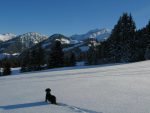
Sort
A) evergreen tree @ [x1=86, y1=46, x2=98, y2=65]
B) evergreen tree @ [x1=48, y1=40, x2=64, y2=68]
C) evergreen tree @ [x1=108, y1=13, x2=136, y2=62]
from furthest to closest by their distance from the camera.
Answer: evergreen tree @ [x1=86, y1=46, x2=98, y2=65]
evergreen tree @ [x1=108, y1=13, x2=136, y2=62]
evergreen tree @ [x1=48, y1=40, x2=64, y2=68]

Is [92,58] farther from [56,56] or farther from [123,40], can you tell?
[56,56]

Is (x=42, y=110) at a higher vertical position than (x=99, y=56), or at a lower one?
lower

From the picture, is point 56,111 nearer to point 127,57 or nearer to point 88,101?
point 88,101

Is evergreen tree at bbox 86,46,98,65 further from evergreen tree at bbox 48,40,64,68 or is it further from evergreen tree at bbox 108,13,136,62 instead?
evergreen tree at bbox 48,40,64,68

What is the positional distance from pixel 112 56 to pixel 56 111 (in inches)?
1847

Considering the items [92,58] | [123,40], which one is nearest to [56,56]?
[123,40]

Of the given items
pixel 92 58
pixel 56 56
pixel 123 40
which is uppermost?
pixel 123 40

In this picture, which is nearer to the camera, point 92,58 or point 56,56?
point 56,56

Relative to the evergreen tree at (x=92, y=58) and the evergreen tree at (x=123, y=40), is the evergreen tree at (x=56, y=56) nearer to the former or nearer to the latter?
the evergreen tree at (x=123, y=40)

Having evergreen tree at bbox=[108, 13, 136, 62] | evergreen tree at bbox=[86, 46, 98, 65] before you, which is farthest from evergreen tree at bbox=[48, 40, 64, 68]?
evergreen tree at bbox=[86, 46, 98, 65]

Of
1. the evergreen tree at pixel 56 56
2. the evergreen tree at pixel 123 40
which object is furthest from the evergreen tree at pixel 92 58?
the evergreen tree at pixel 56 56

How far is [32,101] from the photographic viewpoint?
11.2 m

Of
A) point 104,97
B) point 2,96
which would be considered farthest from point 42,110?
point 2,96

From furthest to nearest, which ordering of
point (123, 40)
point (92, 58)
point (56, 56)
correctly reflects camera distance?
point (92, 58) < point (123, 40) < point (56, 56)
